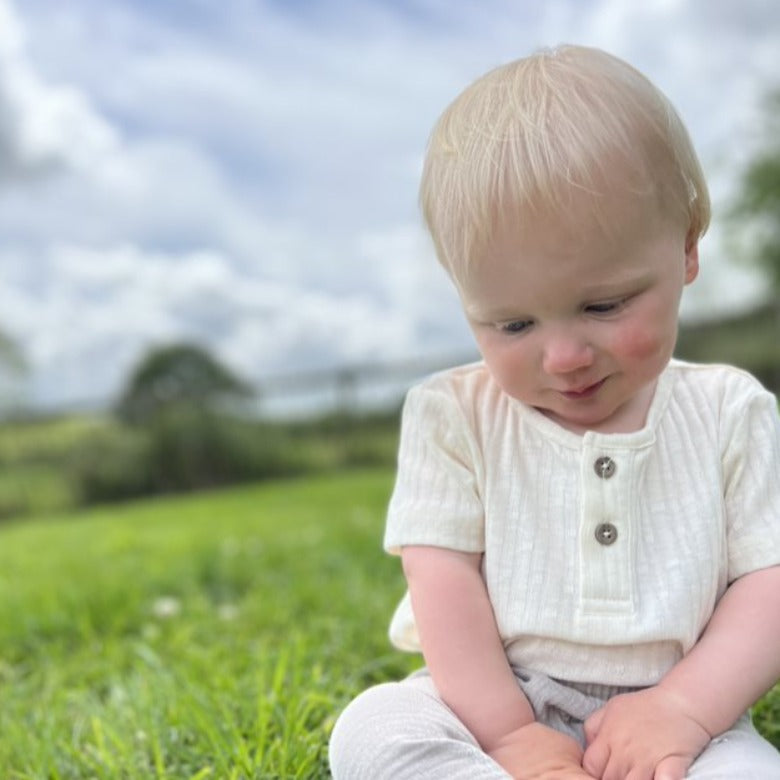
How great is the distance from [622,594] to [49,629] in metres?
2.26

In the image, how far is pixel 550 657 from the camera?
1.53 metres

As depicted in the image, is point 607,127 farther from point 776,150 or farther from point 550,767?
point 776,150

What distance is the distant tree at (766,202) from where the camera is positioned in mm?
15258

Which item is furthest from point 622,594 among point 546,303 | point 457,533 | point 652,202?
point 652,202

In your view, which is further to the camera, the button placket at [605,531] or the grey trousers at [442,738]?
the button placket at [605,531]

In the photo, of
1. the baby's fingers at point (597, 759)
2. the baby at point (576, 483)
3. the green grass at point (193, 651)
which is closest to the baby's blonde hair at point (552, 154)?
the baby at point (576, 483)

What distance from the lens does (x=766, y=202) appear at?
15.4m

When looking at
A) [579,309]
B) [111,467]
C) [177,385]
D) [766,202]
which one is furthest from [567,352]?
[766,202]

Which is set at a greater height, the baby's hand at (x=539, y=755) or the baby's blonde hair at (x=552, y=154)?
the baby's blonde hair at (x=552, y=154)

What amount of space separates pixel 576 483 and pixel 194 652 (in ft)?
5.06

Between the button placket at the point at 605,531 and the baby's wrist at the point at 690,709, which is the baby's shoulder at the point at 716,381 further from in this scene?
the baby's wrist at the point at 690,709

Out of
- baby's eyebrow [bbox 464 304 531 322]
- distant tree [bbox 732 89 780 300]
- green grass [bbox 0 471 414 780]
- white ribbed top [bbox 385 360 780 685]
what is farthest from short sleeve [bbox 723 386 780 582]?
distant tree [bbox 732 89 780 300]

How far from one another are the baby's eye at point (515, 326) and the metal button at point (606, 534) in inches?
11.9

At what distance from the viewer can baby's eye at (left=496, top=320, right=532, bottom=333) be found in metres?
1.44
